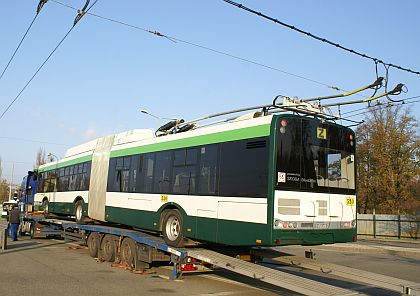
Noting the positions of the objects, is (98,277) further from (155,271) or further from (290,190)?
(290,190)

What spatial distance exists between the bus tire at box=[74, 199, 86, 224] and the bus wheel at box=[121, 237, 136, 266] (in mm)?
4253

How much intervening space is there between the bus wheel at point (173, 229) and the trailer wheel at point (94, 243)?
421 cm

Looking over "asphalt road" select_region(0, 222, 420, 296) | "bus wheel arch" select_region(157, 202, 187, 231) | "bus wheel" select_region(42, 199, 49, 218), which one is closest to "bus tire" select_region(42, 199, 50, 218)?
"bus wheel" select_region(42, 199, 49, 218)

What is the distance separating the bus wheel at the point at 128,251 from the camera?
11781mm

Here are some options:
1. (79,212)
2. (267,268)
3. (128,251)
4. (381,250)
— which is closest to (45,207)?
(79,212)

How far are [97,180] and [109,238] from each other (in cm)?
263

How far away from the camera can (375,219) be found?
1326 inches

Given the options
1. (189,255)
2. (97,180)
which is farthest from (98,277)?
(97,180)

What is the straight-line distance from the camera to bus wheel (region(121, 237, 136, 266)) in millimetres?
11781

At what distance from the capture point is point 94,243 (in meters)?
14.4

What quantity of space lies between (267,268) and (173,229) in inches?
119

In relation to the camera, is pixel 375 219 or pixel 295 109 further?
pixel 375 219

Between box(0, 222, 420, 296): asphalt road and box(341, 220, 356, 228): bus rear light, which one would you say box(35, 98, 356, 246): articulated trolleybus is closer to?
box(341, 220, 356, 228): bus rear light

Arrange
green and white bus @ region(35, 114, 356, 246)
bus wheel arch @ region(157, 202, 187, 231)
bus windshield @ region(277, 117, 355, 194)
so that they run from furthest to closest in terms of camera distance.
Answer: bus wheel arch @ region(157, 202, 187, 231), bus windshield @ region(277, 117, 355, 194), green and white bus @ region(35, 114, 356, 246)
